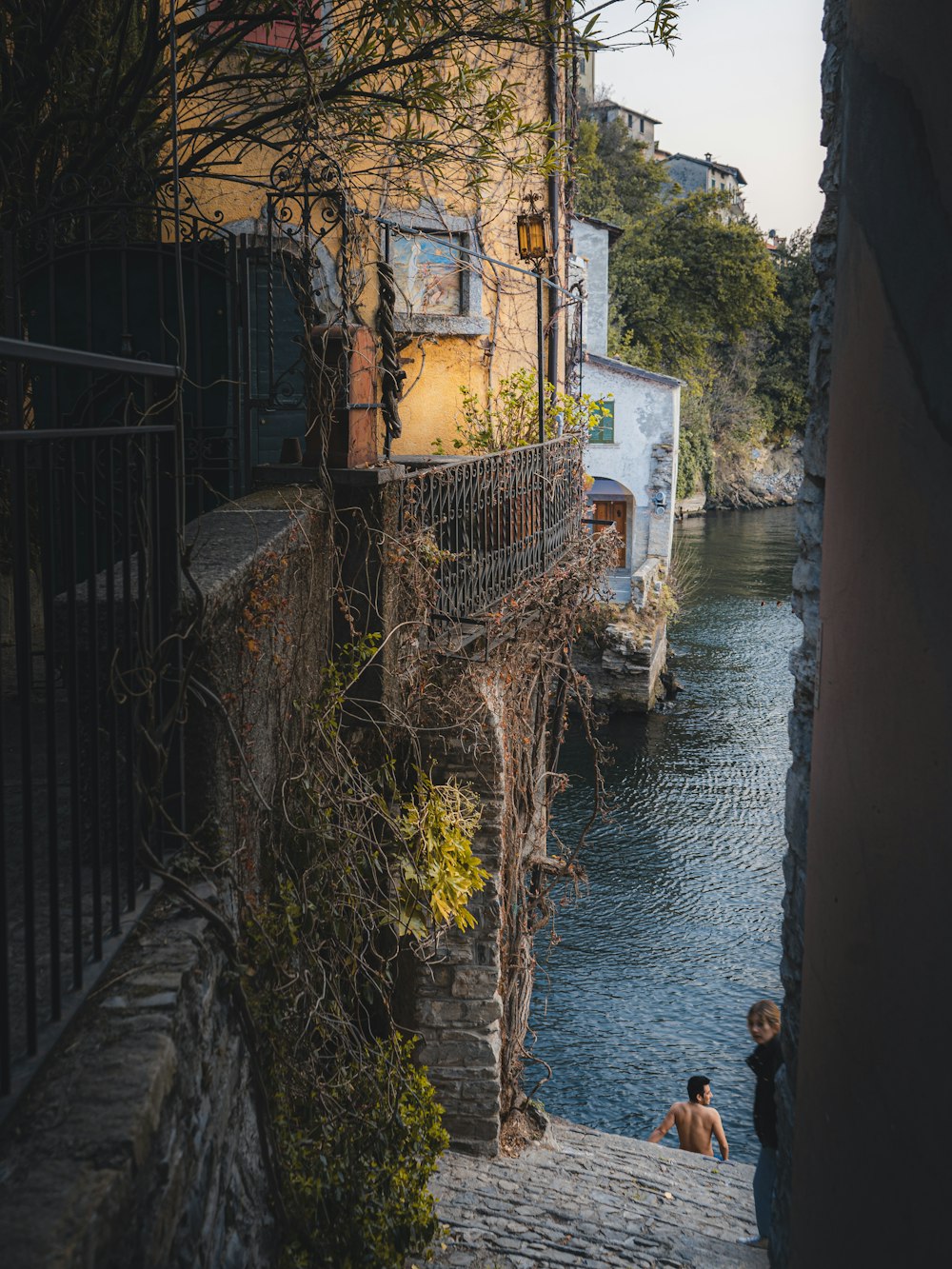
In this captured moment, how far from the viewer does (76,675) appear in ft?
8.27

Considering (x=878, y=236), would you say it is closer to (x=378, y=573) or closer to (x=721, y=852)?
(x=378, y=573)

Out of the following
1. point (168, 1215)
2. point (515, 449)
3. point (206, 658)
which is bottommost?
point (168, 1215)

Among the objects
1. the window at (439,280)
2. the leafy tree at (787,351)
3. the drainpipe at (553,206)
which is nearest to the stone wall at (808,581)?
the window at (439,280)

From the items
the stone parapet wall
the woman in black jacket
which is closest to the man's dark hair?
the woman in black jacket

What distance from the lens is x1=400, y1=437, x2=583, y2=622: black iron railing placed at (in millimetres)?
5992

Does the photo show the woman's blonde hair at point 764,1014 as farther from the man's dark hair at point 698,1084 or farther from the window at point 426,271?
the window at point 426,271

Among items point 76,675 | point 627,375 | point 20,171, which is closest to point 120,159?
point 20,171

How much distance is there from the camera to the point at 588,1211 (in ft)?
23.0

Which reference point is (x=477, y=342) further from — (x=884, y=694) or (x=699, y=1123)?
(x=884, y=694)

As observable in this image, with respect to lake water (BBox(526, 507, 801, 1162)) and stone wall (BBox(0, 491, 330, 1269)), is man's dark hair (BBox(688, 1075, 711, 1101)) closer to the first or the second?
lake water (BBox(526, 507, 801, 1162))

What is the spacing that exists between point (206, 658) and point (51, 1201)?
1663mm

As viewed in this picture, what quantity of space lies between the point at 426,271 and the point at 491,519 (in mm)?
4745

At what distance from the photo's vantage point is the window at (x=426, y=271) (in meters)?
11.0

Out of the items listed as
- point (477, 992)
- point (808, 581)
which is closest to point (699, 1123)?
point (477, 992)
